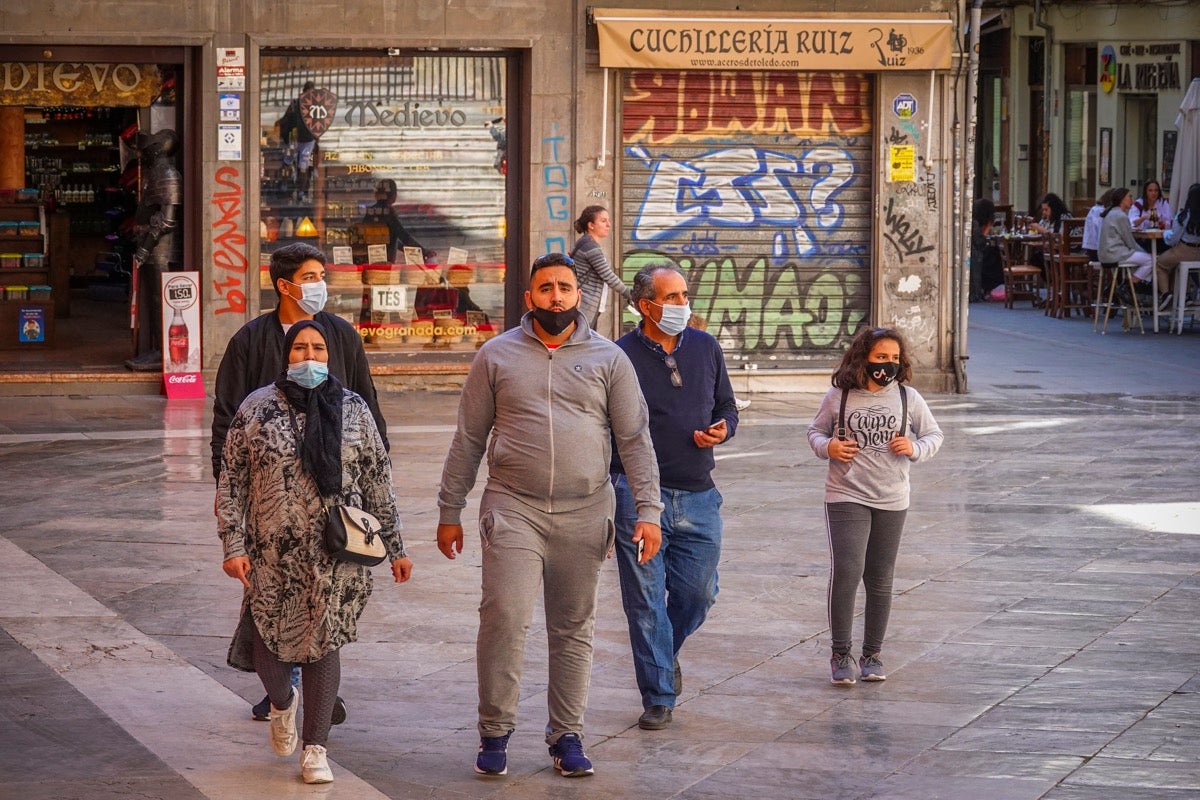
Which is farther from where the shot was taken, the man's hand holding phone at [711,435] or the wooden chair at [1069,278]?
the wooden chair at [1069,278]

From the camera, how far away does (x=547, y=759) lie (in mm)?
6195

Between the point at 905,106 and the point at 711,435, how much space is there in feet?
34.4

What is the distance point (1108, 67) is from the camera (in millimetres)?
31875

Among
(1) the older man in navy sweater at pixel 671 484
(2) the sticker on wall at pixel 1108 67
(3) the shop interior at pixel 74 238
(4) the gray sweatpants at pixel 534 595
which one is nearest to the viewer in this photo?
(4) the gray sweatpants at pixel 534 595

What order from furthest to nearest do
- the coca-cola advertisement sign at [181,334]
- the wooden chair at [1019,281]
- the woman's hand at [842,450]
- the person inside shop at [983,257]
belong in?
the person inside shop at [983,257]
the wooden chair at [1019,281]
the coca-cola advertisement sign at [181,334]
the woman's hand at [842,450]

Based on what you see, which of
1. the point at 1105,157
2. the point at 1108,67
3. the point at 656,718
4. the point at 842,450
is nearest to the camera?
the point at 656,718

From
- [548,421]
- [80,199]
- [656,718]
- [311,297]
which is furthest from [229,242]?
[548,421]

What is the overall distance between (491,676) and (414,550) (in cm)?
386

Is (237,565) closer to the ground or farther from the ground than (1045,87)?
closer to the ground

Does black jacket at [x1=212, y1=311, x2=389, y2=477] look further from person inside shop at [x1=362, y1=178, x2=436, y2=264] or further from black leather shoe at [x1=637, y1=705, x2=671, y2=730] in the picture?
person inside shop at [x1=362, y1=178, x2=436, y2=264]

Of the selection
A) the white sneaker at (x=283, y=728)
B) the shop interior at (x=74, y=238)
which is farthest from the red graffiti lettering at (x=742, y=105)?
the white sneaker at (x=283, y=728)

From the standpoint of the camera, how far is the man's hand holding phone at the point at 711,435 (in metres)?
6.57

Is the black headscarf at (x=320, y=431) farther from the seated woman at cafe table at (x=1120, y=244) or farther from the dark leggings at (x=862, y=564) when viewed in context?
the seated woman at cafe table at (x=1120, y=244)

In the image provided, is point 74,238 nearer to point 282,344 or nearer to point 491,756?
point 282,344
